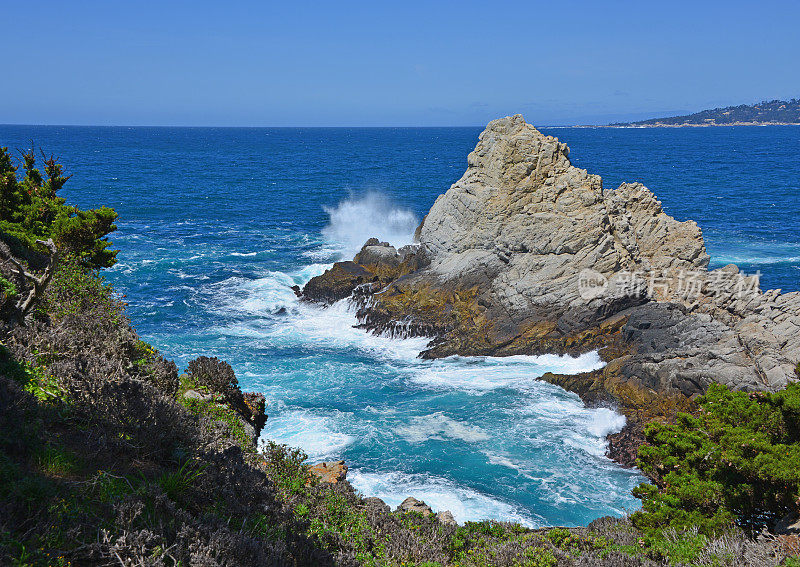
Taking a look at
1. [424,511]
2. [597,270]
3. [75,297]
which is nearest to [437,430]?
[424,511]

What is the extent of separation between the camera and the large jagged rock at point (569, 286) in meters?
25.2

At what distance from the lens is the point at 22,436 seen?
19.7 ft

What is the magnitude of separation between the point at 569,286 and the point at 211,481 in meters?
27.4

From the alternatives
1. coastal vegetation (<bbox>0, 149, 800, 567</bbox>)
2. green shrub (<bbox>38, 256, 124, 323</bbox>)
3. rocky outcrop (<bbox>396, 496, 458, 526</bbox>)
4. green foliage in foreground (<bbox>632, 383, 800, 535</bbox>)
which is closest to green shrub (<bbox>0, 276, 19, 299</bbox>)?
coastal vegetation (<bbox>0, 149, 800, 567</bbox>)

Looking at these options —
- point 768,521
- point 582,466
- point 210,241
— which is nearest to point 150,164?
point 210,241

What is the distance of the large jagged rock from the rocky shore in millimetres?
74

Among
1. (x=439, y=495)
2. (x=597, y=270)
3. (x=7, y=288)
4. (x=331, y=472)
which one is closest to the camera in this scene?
(x=7, y=288)

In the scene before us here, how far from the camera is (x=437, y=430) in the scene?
940 inches

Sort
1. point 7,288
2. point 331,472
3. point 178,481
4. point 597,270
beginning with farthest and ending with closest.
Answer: point 597,270 < point 331,472 < point 7,288 < point 178,481

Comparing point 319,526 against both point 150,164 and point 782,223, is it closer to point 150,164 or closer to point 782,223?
point 782,223

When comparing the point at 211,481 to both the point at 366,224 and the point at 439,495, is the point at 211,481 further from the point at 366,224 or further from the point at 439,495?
the point at 366,224

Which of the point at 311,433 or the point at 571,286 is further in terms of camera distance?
the point at 571,286

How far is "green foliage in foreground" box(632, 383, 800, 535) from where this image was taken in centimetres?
968

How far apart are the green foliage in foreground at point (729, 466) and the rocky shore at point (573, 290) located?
1083 centimetres
